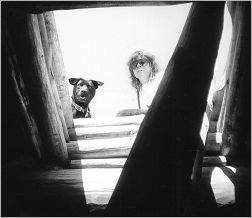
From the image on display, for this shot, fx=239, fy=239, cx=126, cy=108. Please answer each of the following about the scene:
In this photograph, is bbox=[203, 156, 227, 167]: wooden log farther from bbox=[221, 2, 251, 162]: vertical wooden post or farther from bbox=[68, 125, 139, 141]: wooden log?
bbox=[68, 125, 139, 141]: wooden log

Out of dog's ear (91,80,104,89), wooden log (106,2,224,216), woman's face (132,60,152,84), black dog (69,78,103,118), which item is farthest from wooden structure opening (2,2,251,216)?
dog's ear (91,80,104,89)

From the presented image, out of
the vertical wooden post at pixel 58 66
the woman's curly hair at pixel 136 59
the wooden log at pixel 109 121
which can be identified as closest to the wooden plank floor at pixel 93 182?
the wooden log at pixel 109 121

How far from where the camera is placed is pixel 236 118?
260cm

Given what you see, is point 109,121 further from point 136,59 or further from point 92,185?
point 136,59

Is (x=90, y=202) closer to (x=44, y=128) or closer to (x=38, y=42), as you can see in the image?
(x=44, y=128)

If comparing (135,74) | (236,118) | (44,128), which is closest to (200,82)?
(236,118)

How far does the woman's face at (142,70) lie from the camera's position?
6180 millimetres

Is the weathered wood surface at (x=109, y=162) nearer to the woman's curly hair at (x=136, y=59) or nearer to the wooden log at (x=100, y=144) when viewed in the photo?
the wooden log at (x=100, y=144)

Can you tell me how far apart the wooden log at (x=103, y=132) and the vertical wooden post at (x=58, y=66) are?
183 millimetres

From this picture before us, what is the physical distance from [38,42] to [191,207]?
2215mm

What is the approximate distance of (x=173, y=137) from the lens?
4.46 ft

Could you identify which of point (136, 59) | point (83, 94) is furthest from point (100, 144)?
point (136, 59)

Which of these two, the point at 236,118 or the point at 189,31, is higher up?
the point at 189,31

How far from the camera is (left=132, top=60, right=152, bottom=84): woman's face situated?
6180mm
